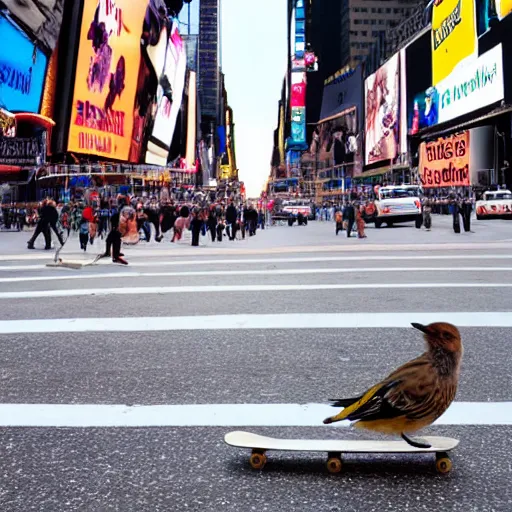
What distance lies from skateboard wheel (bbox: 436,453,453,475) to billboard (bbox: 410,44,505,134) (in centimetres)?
6003

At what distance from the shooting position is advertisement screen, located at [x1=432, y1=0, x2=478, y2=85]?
66.5m

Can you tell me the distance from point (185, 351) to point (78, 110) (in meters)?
48.3

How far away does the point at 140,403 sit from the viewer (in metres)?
4.36

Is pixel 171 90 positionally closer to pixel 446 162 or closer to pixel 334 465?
pixel 446 162

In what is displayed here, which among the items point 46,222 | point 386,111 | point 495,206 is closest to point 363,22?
point 386,111

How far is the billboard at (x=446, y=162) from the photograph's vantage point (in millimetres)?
66000

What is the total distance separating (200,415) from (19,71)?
134 feet

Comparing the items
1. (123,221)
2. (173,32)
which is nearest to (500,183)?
(173,32)

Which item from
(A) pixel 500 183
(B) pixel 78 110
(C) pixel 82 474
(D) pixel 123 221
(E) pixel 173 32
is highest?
(E) pixel 173 32

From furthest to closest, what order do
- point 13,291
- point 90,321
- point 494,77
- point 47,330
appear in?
point 494,77 < point 13,291 < point 90,321 < point 47,330

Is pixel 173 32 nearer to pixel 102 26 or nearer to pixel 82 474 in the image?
pixel 102 26

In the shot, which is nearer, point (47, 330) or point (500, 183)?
point (47, 330)

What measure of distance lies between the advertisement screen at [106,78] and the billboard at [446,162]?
1122 inches

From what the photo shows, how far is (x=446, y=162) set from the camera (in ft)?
230
